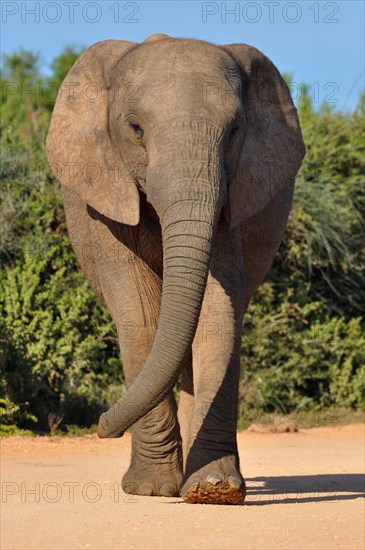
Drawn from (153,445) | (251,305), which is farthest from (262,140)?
(251,305)

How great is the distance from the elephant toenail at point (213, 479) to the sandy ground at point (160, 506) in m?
0.18

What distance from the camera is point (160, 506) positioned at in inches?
295

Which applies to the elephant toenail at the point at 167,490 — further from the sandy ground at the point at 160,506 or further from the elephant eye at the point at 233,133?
the elephant eye at the point at 233,133

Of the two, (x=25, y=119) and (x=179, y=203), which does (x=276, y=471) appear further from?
(x=25, y=119)

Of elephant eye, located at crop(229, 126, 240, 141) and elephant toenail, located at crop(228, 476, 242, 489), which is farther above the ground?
elephant eye, located at crop(229, 126, 240, 141)

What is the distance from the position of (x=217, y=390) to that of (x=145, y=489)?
2.95 ft

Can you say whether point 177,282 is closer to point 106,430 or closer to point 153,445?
point 106,430

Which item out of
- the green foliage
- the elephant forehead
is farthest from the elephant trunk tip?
the green foliage

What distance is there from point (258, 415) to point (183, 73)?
7454 mm

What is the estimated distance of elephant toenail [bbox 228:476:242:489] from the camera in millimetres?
7516

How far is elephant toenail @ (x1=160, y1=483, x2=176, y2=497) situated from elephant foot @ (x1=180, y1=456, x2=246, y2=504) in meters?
0.55

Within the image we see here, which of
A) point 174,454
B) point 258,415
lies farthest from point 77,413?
point 174,454

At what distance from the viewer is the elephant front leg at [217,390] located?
7.54m

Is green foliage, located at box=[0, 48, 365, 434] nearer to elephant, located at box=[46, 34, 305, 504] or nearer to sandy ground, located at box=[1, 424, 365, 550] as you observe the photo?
sandy ground, located at box=[1, 424, 365, 550]
